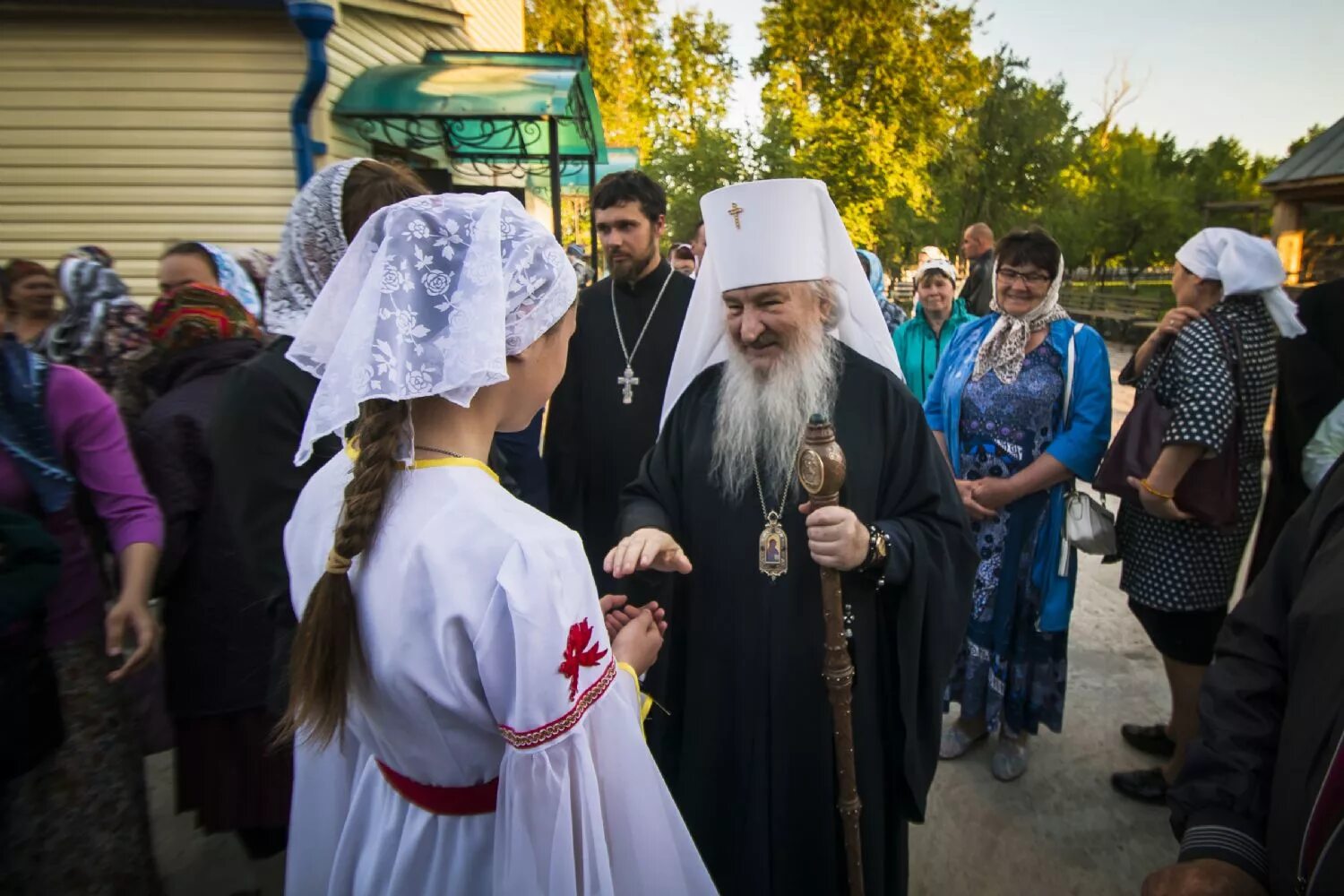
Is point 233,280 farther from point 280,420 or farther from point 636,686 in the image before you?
point 636,686

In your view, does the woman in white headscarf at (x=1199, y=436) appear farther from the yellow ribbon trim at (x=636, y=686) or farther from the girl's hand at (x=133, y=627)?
the girl's hand at (x=133, y=627)

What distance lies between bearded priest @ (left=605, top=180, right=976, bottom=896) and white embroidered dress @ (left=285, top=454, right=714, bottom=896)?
2.27 feet

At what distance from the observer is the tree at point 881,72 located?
21812mm

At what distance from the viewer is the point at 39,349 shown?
3307 millimetres

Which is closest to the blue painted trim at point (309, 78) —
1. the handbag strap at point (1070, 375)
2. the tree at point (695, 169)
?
the handbag strap at point (1070, 375)

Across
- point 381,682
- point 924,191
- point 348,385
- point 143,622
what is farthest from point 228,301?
point 924,191

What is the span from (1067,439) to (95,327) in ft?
12.9

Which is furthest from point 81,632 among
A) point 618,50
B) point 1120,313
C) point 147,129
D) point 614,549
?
point 1120,313

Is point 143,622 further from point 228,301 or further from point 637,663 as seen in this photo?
point 637,663

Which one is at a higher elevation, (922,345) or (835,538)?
(922,345)

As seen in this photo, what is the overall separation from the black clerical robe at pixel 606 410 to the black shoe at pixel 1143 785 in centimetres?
243

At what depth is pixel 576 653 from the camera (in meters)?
1.11

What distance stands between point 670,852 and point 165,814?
9.56 feet

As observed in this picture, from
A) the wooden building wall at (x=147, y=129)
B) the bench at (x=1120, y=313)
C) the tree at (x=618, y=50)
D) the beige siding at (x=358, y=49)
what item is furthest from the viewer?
the tree at (x=618, y=50)
